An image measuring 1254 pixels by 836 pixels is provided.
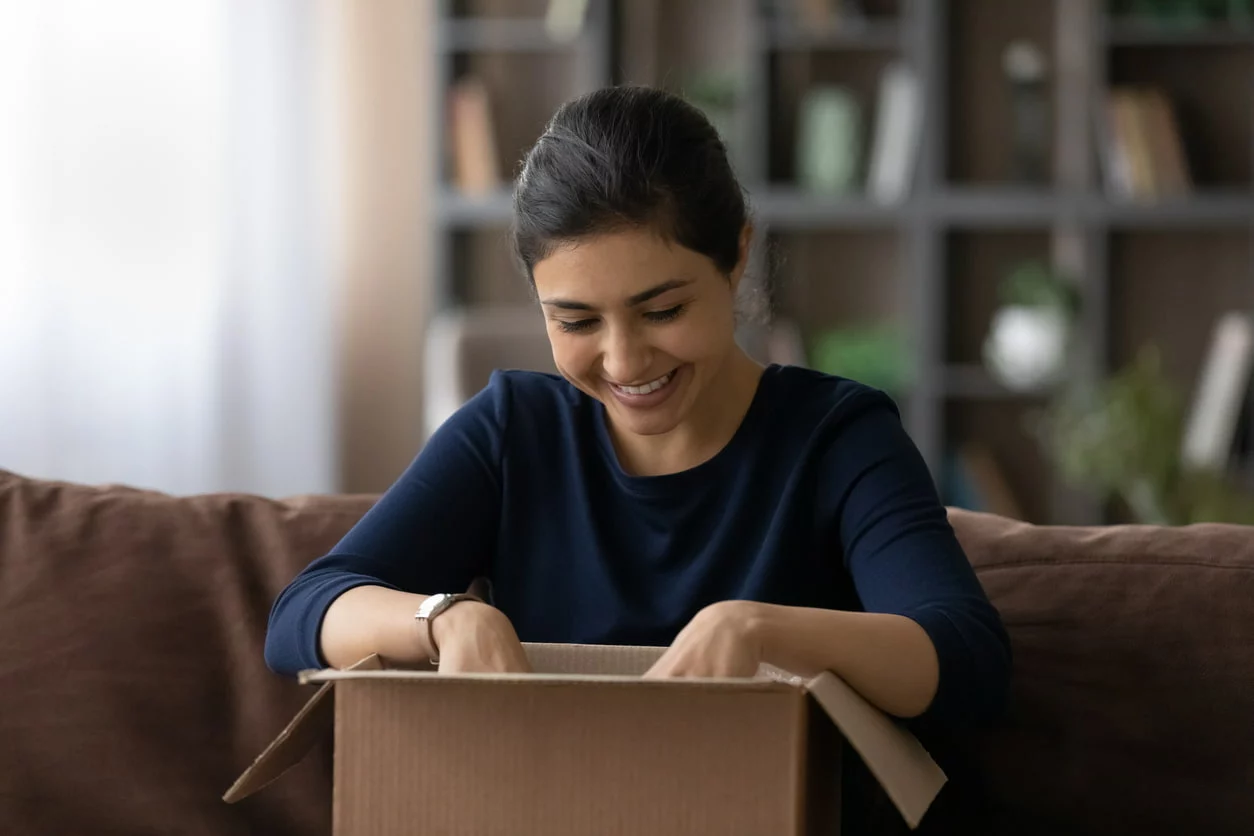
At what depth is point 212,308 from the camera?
3961mm

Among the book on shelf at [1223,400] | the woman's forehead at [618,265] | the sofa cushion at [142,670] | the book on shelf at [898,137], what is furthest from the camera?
the book on shelf at [898,137]

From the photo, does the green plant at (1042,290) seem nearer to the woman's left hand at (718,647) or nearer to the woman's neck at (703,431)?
the woman's neck at (703,431)

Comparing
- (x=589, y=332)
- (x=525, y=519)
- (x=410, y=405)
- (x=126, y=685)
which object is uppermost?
Result: (x=589, y=332)

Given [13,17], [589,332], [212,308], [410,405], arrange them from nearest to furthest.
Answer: [589,332] → [13,17] → [212,308] → [410,405]

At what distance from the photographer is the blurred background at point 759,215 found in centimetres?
382

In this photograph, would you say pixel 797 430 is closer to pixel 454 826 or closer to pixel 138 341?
pixel 454 826

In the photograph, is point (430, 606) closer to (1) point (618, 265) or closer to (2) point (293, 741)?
(2) point (293, 741)

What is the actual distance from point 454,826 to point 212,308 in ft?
10.4

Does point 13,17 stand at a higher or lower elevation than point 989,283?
higher

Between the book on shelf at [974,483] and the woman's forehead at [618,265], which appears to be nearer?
the woman's forehead at [618,265]

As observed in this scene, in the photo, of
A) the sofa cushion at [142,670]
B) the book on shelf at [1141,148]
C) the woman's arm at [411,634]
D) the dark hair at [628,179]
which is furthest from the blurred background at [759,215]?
the woman's arm at [411,634]

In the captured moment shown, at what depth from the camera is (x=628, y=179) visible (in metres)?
1.33

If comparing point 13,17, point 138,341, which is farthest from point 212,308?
point 13,17

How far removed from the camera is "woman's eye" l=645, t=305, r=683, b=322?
1342 mm
